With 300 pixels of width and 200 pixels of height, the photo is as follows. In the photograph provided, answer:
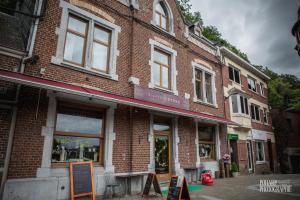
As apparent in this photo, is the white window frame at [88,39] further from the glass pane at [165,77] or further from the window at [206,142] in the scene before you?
the window at [206,142]

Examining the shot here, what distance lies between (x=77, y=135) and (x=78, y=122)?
461 mm

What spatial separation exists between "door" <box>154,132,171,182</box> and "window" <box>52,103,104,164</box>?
2781 millimetres

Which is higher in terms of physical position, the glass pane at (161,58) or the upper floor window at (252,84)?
the upper floor window at (252,84)

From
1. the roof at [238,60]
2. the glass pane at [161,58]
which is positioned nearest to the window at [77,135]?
the glass pane at [161,58]

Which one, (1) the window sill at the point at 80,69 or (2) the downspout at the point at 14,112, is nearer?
(2) the downspout at the point at 14,112

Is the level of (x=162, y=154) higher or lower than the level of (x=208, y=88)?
lower

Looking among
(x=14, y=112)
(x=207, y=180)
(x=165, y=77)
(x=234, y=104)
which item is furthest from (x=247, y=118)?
(x=14, y=112)

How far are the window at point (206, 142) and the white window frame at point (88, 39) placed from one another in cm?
642

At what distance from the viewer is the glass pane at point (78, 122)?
696cm

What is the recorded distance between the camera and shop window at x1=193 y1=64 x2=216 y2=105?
1276cm

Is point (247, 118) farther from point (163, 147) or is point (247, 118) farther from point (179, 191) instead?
point (179, 191)

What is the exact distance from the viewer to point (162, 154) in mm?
9609

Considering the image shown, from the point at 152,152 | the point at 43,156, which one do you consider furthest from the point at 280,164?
the point at 43,156

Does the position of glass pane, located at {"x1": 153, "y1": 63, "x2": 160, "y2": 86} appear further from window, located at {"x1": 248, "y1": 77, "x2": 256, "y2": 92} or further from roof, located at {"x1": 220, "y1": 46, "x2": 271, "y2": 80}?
window, located at {"x1": 248, "y1": 77, "x2": 256, "y2": 92}
